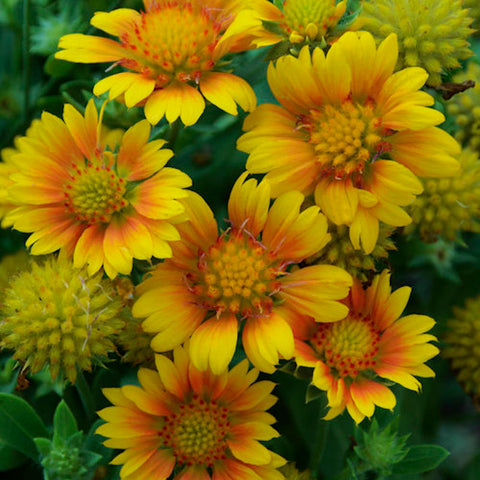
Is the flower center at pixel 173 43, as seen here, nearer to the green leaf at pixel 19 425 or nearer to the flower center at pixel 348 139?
the flower center at pixel 348 139

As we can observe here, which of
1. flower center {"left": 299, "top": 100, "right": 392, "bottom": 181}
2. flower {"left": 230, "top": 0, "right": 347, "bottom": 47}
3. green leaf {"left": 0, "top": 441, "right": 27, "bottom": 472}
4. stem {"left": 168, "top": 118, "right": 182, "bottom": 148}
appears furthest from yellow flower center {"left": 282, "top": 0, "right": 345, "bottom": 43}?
green leaf {"left": 0, "top": 441, "right": 27, "bottom": 472}

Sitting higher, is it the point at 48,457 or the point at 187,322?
the point at 187,322

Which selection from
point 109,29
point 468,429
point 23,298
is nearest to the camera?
point 23,298

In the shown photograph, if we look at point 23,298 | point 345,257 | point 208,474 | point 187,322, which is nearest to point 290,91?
point 345,257

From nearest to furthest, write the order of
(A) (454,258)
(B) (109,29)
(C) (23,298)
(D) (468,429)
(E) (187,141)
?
(C) (23,298), (B) (109,29), (E) (187,141), (A) (454,258), (D) (468,429)

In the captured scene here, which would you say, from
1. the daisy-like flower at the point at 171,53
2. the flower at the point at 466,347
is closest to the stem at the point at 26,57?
the daisy-like flower at the point at 171,53

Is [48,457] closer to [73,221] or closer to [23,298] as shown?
[23,298]

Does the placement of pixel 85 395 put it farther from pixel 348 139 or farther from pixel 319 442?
pixel 348 139
